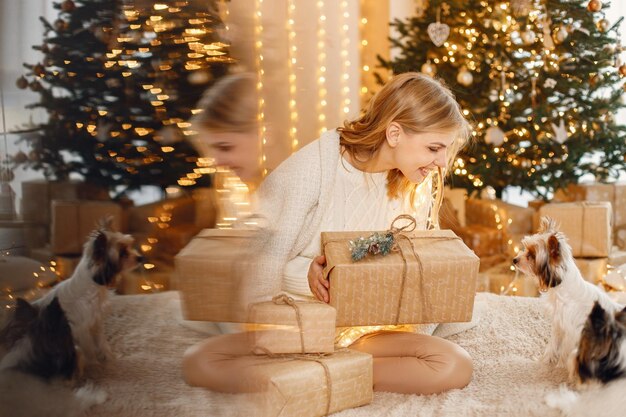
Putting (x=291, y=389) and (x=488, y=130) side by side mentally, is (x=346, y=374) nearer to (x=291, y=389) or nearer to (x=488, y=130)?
(x=291, y=389)

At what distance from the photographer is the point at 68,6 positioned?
0.46 feet

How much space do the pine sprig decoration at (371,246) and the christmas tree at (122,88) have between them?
1.50m

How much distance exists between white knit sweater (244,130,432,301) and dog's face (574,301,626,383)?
0.59 m

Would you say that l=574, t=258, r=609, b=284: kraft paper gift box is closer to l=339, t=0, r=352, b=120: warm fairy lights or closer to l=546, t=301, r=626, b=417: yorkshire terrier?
l=339, t=0, r=352, b=120: warm fairy lights

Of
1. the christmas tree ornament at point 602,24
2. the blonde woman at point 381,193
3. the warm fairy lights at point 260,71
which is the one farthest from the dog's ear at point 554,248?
the christmas tree ornament at point 602,24

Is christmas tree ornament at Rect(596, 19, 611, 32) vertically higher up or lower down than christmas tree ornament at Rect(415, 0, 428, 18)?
lower down

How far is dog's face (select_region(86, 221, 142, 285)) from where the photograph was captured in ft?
0.48

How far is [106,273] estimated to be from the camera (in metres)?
0.15

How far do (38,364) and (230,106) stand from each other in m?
0.08

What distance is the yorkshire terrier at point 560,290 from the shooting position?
1.89m

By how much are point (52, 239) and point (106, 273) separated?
0.01 metres

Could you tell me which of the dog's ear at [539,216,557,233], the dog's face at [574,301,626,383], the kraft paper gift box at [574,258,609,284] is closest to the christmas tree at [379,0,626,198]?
the kraft paper gift box at [574,258,609,284]

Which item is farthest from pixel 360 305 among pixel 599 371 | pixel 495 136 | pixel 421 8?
pixel 421 8

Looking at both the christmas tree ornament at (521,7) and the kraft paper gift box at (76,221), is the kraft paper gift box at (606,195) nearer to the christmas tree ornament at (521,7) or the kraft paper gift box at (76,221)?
the christmas tree ornament at (521,7)
